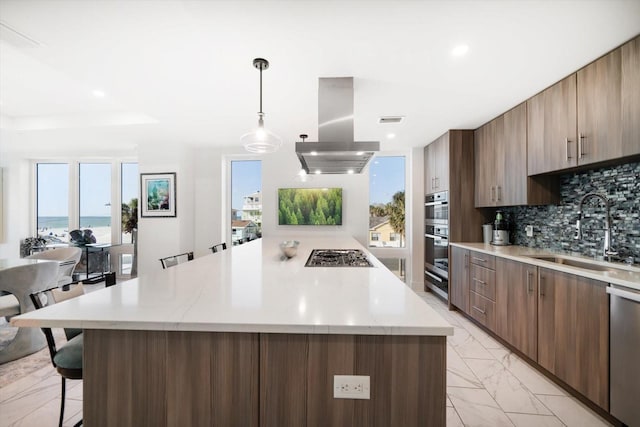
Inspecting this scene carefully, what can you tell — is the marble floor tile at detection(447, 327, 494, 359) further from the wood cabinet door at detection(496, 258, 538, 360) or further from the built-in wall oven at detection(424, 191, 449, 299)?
the built-in wall oven at detection(424, 191, 449, 299)

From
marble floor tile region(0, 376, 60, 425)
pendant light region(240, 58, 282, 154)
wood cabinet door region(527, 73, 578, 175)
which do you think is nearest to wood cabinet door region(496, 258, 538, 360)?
wood cabinet door region(527, 73, 578, 175)

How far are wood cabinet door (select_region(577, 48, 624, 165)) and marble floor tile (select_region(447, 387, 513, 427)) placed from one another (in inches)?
76.7

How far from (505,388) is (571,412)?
1.21ft

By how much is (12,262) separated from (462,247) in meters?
5.11

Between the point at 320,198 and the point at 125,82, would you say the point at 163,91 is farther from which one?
the point at 320,198

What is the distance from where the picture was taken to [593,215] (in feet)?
7.52

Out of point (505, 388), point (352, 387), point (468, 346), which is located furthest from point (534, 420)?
point (352, 387)

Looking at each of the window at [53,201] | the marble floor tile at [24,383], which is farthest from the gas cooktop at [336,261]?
the window at [53,201]

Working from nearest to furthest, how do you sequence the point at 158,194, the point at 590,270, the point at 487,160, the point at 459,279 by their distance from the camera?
the point at 590,270 < the point at 487,160 < the point at 459,279 < the point at 158,194

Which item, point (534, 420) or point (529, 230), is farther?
point (529, 230)

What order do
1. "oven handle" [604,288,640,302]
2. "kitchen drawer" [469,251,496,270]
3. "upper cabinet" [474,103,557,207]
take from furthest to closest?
1. "kitchen drawer" [469,251,496,270]
2. "upper cabinet" [474,103,557,207]
3. "oven handle" [604,288,640,302]

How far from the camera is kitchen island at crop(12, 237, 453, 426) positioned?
0.96 metres

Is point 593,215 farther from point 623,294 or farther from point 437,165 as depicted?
point 437,165

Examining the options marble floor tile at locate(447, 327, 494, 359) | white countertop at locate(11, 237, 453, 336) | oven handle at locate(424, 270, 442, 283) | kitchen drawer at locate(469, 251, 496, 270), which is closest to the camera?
white countertop at locate(11, 237, 453, 336)
